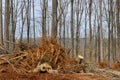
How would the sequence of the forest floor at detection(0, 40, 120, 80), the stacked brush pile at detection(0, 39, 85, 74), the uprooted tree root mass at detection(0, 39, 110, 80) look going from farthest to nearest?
the uprooted tree root mass at detection(0, 39, 110, 80), the stacked brush pile at detection(0, 39, 85, 74), the forest floor at detection(0, 40, 120, 80)

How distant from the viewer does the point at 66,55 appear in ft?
31.8

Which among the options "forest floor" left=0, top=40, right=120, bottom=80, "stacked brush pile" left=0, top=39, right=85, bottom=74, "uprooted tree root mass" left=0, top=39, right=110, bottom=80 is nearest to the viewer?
"forest floor" left=0, top=40, right=120, bottom=80

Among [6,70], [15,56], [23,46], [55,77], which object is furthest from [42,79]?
[23,46]

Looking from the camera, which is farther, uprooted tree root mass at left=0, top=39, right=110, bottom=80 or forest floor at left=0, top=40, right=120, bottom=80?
uprooted tree root mass at left=0, top=39, right=110, bottom=80

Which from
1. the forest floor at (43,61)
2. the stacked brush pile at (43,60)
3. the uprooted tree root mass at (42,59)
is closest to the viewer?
the forest floor at (43,61)

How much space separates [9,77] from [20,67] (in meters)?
1.70

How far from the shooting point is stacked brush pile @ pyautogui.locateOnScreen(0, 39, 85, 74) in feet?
27.6

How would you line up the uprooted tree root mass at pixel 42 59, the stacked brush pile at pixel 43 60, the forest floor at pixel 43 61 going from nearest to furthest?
the forest floor at pixel 43 61 → the stacked brush pile at pixel 43 60 → the uprooted tree root mass at pixel 42 59

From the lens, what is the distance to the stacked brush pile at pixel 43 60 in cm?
841

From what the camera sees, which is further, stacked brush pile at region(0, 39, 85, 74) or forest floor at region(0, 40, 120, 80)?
stacked brush pile at region(0, 39, 85, 74)

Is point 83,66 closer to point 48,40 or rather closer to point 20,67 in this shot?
point 48,40

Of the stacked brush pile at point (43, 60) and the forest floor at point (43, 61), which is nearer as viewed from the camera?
the forest floor at point (43, 61)

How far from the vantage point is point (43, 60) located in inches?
345

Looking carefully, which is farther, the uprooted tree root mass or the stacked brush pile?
the uprooted tree root mass
